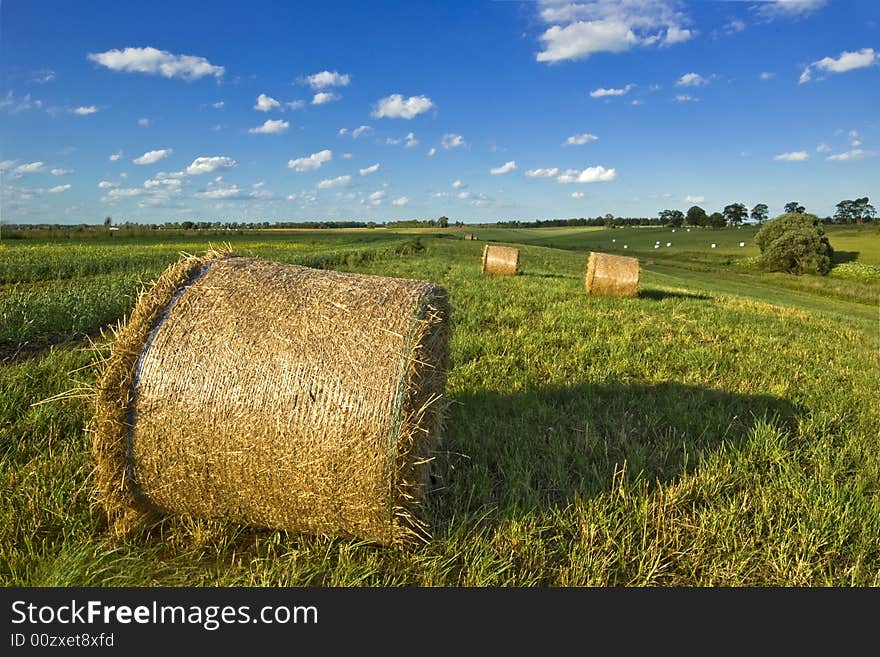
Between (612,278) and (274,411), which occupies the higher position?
(612,278)

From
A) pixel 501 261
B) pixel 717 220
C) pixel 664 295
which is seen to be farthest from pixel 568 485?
pixel 717 220

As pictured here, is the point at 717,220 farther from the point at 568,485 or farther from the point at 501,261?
the point at 568,485

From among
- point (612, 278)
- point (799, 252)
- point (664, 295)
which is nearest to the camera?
point (612, 278)

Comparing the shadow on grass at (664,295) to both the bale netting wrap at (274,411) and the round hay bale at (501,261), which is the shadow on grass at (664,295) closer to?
the round hay bale at (501,261)

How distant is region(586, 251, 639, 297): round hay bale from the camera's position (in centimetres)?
1593

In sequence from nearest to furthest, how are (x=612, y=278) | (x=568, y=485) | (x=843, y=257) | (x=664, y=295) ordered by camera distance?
(x=568, y=485) → (x=612, y=278) → (x=664, y=295) → (x=843, y=257)

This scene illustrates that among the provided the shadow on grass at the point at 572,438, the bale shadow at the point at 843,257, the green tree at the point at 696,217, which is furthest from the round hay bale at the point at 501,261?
the green tree at the point at 696,217

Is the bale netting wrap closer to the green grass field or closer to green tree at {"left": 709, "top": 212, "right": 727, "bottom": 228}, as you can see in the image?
the green grass field

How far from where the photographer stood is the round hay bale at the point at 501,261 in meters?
21.7

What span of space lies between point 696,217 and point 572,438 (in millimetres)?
130107

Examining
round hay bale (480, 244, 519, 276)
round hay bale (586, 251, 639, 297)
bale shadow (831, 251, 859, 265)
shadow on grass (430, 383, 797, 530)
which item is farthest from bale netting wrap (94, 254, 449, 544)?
bale shadow (831, 251, 859, 265)

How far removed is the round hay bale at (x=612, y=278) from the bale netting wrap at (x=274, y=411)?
13.5 m

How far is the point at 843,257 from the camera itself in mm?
56594

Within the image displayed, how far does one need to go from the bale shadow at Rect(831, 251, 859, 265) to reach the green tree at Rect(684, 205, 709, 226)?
60.9 meters
